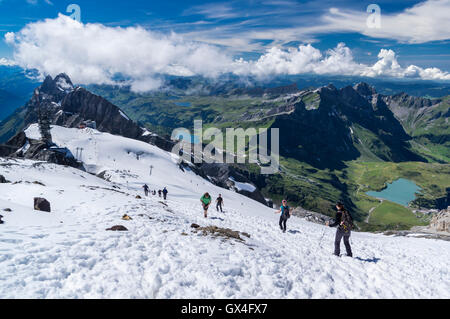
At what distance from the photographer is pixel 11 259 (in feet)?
33.5

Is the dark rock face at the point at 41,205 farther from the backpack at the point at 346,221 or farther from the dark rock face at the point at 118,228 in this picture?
the backpack at the point at 346,221

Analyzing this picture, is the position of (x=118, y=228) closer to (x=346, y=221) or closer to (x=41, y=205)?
(x=41, y=205)

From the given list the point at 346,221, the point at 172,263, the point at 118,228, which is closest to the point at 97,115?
the point at 118,228

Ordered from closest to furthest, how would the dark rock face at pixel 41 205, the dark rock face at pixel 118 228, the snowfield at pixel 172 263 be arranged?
1. the snowfield at pixel 172 263
2. the dark rock face at pixel 118 228
3. the dark rock face at pixel 41 205

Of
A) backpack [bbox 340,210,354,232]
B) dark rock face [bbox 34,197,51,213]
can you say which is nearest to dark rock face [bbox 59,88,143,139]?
dark rock face [bbox 34,197,51,213]

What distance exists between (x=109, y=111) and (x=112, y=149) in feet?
299

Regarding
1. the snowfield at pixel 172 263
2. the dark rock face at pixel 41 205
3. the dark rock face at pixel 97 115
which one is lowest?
the snowfield at pixel 172 263

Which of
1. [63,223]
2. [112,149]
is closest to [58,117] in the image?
[112,149]

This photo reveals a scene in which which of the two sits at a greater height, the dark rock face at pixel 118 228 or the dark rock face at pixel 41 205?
the dark rock face at pixel 41 205

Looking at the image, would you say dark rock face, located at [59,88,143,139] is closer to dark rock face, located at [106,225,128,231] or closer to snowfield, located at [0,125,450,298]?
snowfield, located at [0,125,450,298]

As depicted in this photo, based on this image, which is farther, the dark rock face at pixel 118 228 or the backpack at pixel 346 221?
the backpack at pixel 346 221

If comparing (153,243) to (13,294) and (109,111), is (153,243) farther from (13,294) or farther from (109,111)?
(109,111)

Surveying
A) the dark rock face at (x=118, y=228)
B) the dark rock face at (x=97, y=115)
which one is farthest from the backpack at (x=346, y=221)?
the dark rock face at (x=97, y=115)

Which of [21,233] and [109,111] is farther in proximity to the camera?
[109,111]
